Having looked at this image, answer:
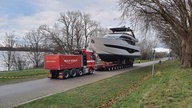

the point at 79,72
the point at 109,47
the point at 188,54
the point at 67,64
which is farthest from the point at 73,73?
the point at 188,54

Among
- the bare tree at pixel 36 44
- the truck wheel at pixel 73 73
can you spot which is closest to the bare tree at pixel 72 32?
the bare tree at pixel 36 44

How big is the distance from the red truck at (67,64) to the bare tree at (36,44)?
29.4 metres

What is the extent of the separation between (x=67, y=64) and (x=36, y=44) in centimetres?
3889

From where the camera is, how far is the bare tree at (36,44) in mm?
53500

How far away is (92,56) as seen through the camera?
998 inches

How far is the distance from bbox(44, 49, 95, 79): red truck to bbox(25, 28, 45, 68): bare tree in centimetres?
2944

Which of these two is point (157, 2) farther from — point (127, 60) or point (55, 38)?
point (55, 38)

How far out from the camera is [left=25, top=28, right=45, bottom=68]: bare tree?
5350 centimetres

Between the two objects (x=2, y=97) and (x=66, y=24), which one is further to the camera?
(x=66, y=24)

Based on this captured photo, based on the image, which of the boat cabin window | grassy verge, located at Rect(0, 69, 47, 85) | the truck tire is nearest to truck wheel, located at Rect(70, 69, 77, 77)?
the truck tire

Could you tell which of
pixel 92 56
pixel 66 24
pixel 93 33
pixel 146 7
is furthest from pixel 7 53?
pixel 146 7

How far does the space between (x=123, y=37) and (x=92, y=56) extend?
419 inches

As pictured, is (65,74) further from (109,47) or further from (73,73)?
(109,47)

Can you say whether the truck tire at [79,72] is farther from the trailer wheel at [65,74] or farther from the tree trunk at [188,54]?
the tree trunk at [188,54]
